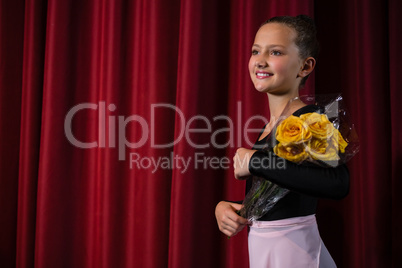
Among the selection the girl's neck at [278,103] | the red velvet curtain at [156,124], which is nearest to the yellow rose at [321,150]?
the girl's neck at [278,103]

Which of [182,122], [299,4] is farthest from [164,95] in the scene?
[299,4]

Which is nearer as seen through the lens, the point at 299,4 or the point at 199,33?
the point at 299,4

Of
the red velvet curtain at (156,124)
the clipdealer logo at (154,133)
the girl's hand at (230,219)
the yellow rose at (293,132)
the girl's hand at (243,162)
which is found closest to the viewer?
the yellow rose at (293,132)

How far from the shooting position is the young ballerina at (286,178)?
752 mm

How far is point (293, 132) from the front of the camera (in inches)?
Result: 27.9

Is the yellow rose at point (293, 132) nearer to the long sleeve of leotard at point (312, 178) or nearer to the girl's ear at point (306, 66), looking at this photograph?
the long sleeve of leotard at point (312, 178)

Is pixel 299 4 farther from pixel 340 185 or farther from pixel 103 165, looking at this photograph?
pixel 103 165

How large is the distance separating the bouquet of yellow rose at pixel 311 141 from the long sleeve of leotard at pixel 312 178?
0.06 feet

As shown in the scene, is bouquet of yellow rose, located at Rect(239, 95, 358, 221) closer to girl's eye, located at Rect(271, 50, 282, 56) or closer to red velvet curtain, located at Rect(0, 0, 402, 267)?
girl's eye, located at Rect(271, 50, 282, 56)

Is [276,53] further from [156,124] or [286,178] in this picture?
[156,124]

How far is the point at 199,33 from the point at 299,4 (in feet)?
1.52

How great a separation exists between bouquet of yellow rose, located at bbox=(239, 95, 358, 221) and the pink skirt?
66mm

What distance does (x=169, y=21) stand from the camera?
176 cm

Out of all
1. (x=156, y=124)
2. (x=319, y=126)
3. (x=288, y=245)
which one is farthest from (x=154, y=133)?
(x=319, y=126)
